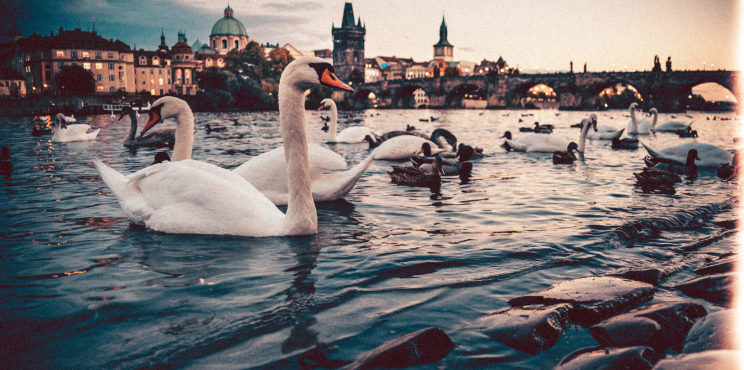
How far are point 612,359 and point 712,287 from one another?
1.57 meters

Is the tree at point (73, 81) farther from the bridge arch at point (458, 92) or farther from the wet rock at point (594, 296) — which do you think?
the wet rock at point (594, 296)

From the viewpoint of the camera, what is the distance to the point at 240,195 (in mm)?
4395

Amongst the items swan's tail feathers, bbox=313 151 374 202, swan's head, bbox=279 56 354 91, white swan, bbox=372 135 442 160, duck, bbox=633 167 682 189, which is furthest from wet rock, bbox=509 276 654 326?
white swan, bbox=372 135 442 160

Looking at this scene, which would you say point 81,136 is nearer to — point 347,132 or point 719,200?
point 347,132

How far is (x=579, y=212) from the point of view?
6.31 metres

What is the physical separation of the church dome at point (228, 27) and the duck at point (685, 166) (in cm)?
16939

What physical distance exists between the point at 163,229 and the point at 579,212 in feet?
16.1

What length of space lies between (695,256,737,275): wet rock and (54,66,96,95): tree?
274ft

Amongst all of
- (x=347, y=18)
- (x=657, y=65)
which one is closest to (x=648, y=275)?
(x=657, y=65)

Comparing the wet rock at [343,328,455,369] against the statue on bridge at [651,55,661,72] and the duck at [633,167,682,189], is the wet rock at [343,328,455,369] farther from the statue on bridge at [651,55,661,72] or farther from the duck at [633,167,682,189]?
the statue on bridge at [651,55,661,72]

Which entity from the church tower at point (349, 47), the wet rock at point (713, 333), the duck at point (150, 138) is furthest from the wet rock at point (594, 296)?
the church tower at point (349, 47)

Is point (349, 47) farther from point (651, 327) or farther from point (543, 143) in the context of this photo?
point (651, 327)

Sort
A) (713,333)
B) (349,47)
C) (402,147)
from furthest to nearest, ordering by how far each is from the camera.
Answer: (349,47), (402,147), (713,333)

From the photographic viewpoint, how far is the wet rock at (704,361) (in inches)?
81.4
